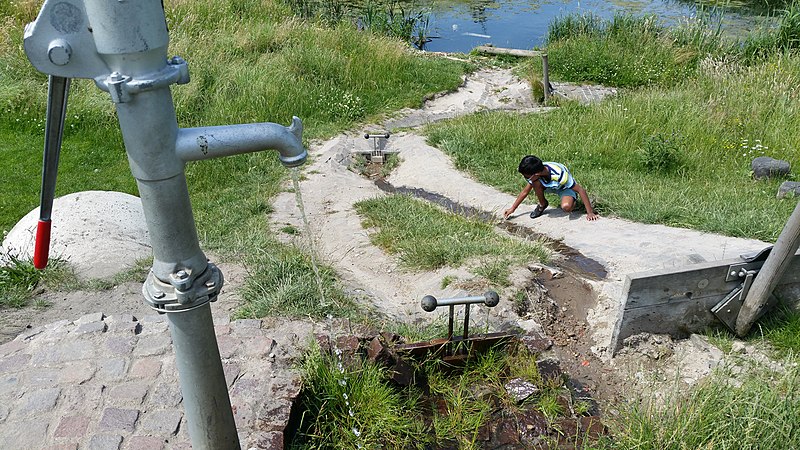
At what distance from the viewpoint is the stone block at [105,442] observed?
277 cm

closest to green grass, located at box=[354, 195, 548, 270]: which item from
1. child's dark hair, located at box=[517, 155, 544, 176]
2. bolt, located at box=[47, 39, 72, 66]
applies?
child's dark hair, located at box=[517, 155, 544, 176]

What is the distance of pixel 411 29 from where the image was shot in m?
14.6

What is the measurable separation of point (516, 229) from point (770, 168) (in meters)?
3.19

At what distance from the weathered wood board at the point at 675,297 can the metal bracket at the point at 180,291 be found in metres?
2.69

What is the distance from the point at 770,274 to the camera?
375 cm

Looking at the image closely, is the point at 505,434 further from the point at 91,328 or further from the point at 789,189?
the point at 789,189

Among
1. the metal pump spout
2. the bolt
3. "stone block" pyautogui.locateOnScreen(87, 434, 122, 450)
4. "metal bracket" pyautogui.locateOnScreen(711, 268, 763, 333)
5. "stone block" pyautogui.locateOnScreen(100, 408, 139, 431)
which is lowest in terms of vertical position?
"metal bracket" pyautogui.locateOnScreen(711, 268, 763, 333)

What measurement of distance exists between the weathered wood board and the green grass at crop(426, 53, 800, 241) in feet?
6.80

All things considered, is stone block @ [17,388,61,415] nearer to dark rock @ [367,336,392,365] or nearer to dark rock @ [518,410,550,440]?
dark rock @ [367,336,392,365]

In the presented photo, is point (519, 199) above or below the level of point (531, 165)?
below

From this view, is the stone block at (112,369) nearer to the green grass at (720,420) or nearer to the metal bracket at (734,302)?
the green grass at (720,420)

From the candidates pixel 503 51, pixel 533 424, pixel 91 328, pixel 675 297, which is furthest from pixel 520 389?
pixel 503 51

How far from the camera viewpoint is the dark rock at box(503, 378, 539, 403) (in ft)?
11.5

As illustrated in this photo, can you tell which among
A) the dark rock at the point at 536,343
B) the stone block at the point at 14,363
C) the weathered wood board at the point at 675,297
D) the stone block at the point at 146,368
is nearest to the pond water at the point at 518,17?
the weathered wood board at the point at 675,297
